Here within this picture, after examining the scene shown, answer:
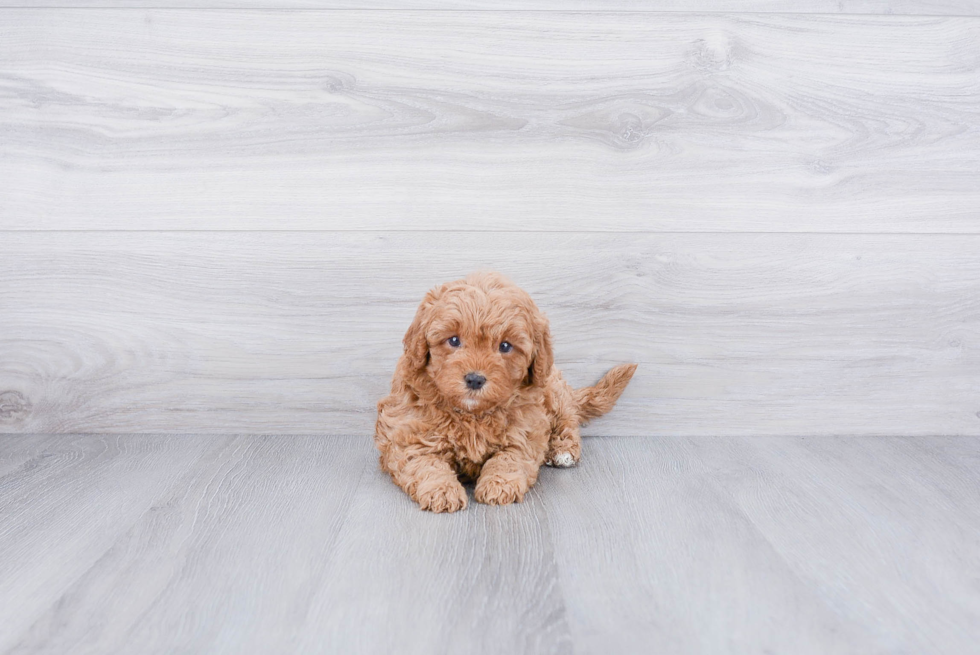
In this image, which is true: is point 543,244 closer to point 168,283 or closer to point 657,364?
point 657,364

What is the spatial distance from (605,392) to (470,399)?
0.49 m

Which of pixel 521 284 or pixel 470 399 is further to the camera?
pixel 521 284

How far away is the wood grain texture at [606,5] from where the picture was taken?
1635mm

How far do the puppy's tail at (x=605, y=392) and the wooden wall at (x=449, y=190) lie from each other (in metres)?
0.07

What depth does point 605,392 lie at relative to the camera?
1.69 metres

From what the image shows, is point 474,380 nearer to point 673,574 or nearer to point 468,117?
point 673,574

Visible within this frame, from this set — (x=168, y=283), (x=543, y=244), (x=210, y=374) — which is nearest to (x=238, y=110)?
(x=168, y=283)

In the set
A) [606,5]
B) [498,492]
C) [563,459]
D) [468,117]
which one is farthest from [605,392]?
[606,5]

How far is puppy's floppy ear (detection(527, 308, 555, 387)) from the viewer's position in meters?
1.37

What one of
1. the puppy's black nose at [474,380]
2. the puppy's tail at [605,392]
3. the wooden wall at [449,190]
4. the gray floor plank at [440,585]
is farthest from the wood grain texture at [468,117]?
the gray floor plank at [440,585]

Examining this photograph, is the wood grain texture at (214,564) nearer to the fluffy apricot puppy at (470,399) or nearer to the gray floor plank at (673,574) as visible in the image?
the fluffy apricot puppy at (470,399)

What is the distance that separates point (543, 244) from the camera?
1.70 meters

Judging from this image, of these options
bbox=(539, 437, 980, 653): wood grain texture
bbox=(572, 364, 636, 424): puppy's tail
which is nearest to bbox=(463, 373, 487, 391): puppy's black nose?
bbox=(539, 437, 980, 653): wood grain texture

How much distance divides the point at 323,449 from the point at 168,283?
533mm
